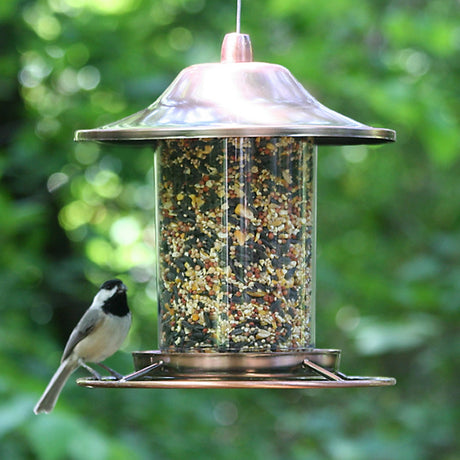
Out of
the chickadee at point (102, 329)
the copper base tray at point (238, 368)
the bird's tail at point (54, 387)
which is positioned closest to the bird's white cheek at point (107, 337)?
the chickadee at point (102, 329)

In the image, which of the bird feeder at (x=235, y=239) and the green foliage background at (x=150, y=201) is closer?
the bird feeder at (x=235, y=239)

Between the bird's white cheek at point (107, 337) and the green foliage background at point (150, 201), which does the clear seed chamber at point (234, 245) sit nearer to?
the bird's white cheek at point (107, 337)

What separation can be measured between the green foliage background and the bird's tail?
26 centimetres

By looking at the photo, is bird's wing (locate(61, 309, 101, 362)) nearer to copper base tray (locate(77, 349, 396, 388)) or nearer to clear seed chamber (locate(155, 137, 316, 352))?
clear seed chamber (locate(155, 137, 316, 352))

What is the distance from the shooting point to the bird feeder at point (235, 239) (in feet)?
11.4

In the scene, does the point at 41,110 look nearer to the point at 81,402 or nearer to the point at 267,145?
the point at 81,402

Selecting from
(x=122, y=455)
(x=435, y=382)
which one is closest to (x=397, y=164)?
(x=435, y=382)

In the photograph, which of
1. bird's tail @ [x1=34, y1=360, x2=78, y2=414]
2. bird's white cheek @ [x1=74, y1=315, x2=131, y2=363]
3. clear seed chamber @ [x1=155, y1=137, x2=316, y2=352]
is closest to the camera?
clear seed chamber @ [x1=155, y1=137, x2=316, y2=352]

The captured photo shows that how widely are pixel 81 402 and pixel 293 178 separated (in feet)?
12.5

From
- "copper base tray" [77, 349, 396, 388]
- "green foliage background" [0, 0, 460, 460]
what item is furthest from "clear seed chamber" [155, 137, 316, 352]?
"green foliage background" [0, 0, 460, 460]

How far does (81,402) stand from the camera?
7156mm

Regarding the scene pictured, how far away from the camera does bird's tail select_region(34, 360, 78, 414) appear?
469 cm

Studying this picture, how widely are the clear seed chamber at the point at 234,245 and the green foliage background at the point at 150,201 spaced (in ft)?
5.15

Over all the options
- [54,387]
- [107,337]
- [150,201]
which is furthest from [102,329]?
[150,201]
